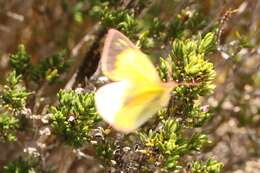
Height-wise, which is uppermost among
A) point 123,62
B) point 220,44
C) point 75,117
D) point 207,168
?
point 220,44

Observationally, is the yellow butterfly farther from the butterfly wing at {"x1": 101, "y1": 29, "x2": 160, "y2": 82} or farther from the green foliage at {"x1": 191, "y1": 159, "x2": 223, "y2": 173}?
the green foliage at {"x1": 191, "y1": 159, "x2": 223, "y2": 173}

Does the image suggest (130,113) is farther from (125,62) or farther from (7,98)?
(7,98)

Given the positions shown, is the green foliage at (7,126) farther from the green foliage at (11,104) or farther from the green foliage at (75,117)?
the green foliage at (75,117)

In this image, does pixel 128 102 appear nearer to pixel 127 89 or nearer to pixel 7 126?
pixel 127 89

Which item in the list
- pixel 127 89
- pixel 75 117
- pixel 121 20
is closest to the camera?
pixel 127 89

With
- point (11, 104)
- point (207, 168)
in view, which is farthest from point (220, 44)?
point (11, 104)

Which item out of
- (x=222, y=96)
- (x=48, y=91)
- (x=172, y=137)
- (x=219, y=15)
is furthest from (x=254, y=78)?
(x=172, y=137)

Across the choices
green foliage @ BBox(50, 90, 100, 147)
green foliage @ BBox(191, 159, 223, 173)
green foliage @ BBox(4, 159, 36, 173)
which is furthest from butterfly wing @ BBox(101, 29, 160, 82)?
green foliage @ BBox(4, 159, 36, 173)
